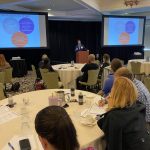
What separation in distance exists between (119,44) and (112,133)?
836 cm

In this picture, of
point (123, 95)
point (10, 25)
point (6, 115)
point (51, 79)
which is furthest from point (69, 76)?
point (123, 95)

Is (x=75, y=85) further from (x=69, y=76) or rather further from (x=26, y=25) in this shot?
(x=26, y=25)

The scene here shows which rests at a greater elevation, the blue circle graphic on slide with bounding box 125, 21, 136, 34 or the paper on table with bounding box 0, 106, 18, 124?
the blue circle graphic on slide with bounding box 125, 21, 136, 34

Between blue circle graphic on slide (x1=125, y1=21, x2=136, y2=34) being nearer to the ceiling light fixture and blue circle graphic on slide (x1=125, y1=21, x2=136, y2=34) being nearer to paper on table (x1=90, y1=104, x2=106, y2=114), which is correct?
the ceiling light fixture

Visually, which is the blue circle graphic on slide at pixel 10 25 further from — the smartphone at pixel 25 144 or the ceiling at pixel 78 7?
the smartphone at pixel 25 144

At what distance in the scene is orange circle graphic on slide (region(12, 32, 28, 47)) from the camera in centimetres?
808

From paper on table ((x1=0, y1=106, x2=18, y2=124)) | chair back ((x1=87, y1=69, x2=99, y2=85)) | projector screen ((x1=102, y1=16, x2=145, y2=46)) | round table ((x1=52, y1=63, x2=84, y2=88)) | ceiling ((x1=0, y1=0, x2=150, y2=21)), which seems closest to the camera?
paper on table ((x1=0, y1=106, x2=18, y2=124))

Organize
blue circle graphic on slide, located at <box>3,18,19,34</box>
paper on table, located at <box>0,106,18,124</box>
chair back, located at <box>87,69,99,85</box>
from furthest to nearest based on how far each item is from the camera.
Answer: blue circle graphic on slide, located at <box>3,18,19,34</box>, chair back, located at <box>87,69,99,85</box>, paper on table, located at <box>0,106,18,124</box>

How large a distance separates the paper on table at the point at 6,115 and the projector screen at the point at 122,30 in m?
7.36

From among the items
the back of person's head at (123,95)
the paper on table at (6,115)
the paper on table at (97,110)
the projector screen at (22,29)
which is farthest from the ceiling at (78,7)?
the back of person's head at (123,95)

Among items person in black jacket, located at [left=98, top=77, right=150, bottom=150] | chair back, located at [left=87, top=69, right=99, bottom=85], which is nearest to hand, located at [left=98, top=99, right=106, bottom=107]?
person in black jacket, located at [left=98, top=77, right=150, bottom=150]

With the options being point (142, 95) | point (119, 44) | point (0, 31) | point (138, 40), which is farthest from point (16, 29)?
point (142, 95)

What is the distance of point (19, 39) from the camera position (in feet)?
26.7

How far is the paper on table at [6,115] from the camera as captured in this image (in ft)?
7.52
